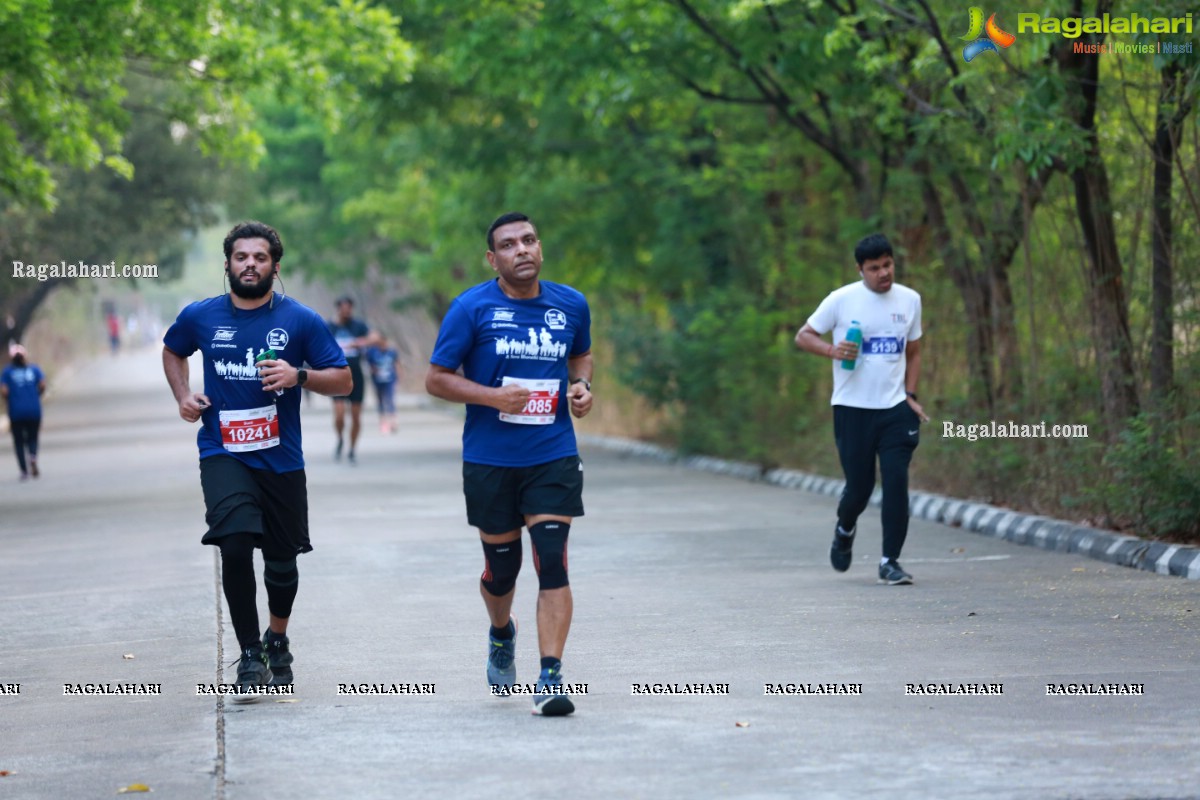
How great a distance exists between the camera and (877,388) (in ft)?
38.7

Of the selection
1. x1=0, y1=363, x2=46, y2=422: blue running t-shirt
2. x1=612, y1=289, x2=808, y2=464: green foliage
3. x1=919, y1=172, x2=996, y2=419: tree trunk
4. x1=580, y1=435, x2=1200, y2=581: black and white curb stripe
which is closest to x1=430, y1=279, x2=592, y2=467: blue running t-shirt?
x1=580, y1=435, x2=1200, y2=581: black and white curb stripe

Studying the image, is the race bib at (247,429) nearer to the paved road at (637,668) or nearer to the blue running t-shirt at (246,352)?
the blue running t-shirt at (246,352)

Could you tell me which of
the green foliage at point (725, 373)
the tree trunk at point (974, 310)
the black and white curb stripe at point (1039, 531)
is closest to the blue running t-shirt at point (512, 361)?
the black and white curb stripe at point (1039, 531)

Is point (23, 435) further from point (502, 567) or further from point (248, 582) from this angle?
point (502, 567)

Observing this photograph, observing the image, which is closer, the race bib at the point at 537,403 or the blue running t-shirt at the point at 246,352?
the race bib at the point at 537,403

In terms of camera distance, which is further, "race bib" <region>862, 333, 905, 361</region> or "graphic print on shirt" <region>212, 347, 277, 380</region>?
"race bib" <region>862, 333, 905, 361</region>

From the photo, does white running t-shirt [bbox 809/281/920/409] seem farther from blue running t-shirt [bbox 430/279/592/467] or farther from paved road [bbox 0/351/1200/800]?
blue running t-shirt [bbox 430/279/592/467]

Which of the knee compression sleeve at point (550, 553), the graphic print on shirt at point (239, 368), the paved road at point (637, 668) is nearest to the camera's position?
the paved road at point (637, 668)

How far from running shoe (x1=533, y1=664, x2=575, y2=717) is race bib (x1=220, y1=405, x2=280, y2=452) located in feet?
5.42

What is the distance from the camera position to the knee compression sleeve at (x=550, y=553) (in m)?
7.59

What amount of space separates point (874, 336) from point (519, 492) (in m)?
4.59

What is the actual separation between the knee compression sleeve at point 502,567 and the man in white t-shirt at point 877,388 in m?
4.34

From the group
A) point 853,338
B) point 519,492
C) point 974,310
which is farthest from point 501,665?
point 974,310

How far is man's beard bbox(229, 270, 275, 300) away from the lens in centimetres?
824
